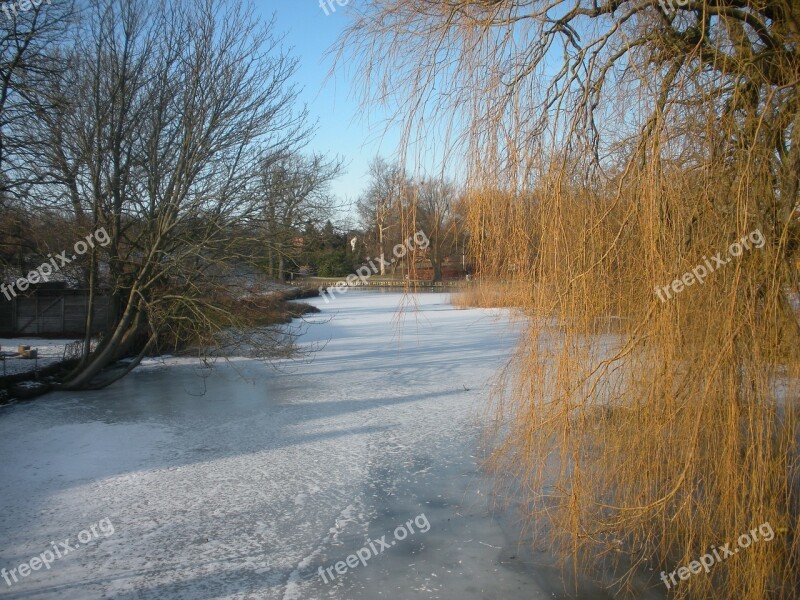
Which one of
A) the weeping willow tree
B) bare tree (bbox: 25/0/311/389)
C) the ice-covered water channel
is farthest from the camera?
bare tree (bbox: 25/0/311/389)

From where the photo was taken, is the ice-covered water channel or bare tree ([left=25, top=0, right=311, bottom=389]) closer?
the ice-covered water channel

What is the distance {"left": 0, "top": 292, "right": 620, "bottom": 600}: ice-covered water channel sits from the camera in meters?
4.01

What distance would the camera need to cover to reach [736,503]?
2.76 m

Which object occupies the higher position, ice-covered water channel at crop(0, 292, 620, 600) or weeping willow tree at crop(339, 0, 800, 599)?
weeping willow tree at crop(339, 0, 800, 599)

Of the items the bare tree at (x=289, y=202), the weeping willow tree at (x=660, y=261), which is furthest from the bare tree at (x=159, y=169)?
the weeping willow tree at (x=660, y=261)

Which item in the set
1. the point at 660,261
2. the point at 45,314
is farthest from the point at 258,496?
the point at 45,314

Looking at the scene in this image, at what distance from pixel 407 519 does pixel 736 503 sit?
2.79 meters

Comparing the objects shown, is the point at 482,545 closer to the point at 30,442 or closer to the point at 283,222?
the point at 30,442

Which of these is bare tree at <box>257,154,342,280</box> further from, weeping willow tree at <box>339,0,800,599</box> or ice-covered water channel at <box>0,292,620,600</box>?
weeping willow tree at <box>339,0,800,599</box>

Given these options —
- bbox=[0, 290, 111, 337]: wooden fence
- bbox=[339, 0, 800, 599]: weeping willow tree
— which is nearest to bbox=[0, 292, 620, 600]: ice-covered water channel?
bbox=[339, 0, 800, 599]: weeping willow tree

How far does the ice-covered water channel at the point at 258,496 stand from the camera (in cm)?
401

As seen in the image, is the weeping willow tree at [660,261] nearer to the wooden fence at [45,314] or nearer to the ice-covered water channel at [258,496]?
the ice-covered water channel at [258,496]

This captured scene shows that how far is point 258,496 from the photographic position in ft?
18.2

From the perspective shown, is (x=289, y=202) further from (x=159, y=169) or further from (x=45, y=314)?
(x=45, y=314)
